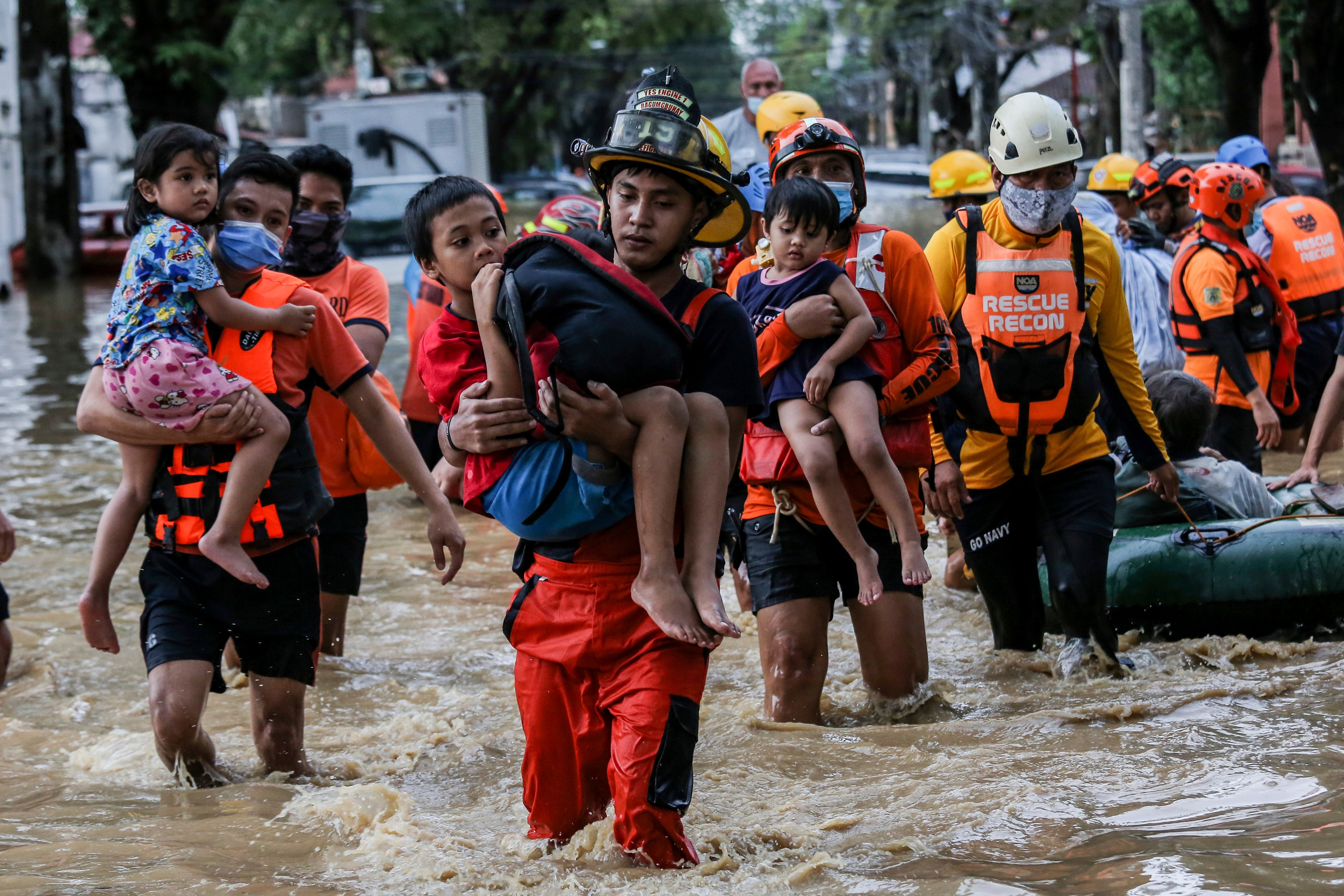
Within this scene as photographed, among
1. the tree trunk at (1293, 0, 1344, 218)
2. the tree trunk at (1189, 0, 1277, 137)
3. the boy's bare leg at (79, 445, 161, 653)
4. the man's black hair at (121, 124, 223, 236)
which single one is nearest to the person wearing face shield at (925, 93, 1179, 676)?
the man's black hair at (121, 124, 223, 236)

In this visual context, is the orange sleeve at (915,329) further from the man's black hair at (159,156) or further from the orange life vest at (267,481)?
the man's black hair at (159,156)

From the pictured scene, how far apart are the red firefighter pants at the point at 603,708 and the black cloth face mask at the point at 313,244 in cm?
295

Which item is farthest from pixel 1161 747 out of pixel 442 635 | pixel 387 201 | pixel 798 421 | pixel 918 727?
pixel 387 201

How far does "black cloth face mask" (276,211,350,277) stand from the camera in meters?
5.92

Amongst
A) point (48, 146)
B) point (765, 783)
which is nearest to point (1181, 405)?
point (765, 783)

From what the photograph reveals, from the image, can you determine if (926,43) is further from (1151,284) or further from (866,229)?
(866,229)

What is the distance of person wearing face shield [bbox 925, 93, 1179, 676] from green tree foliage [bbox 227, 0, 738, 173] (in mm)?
34241

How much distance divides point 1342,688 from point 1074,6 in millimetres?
29153

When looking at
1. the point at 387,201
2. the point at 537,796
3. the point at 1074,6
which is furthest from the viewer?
the point at 1074,6

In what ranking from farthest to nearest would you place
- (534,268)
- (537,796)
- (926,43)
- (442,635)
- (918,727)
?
1. (926,43)
2. (442,635)
3. (918,727)
4. (537,796)
5. (534,268)

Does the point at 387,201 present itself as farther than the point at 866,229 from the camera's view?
Yes

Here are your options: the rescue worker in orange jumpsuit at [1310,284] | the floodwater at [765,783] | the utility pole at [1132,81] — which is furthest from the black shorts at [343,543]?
the utility pole at [1132,81]

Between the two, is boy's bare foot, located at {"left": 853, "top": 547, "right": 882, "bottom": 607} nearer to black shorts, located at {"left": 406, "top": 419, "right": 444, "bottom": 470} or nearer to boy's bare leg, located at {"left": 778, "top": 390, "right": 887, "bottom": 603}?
Answer: boy's bare leg, located at {"left": 778, "top": 390, "right": 887, "bottom": 603}

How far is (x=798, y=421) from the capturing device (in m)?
4.60
